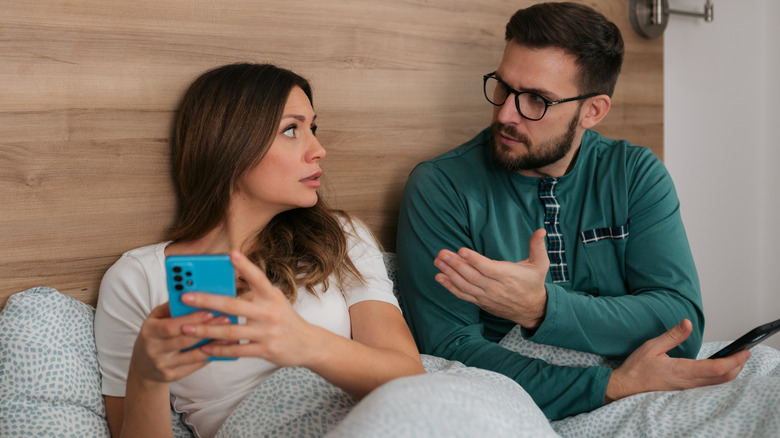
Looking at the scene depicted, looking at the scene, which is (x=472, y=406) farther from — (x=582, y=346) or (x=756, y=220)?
(x=756, y=220)

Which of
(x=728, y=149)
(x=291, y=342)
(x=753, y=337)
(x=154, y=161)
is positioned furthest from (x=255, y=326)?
(x=728, y=149)

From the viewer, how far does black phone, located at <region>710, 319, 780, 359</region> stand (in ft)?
4.74

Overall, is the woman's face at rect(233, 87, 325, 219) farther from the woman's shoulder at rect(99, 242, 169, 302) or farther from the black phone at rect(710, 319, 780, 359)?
the black phone at rect(710, 319, 780, 359)

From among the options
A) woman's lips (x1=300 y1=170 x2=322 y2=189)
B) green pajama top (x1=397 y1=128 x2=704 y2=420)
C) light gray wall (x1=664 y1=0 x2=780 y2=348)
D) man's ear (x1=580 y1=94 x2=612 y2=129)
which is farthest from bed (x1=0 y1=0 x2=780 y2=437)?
light gray wall (x1=664 y1=0 x2=780 y2=348)

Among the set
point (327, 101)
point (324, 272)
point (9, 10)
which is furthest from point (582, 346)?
point (9, 10)

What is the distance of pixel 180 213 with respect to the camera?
5.20 ft

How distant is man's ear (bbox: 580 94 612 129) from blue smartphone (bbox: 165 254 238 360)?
45.4 inches

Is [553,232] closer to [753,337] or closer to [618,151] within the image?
[618,151]

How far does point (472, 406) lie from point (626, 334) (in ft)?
2.43

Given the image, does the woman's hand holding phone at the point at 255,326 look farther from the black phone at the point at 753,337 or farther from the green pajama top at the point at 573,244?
the black phone at the point at 753,337

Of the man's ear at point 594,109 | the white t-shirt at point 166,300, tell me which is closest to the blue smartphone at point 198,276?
the white t-shirt at point 166,300

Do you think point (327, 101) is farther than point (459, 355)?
Yes

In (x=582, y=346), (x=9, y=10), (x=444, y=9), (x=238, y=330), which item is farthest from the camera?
(x=444, y=9)

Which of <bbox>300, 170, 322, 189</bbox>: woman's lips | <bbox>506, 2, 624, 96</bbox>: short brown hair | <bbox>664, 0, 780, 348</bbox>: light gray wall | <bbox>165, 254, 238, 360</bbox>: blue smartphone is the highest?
<bbox>506, 2, 624, 96</bbox>: short brown hair
